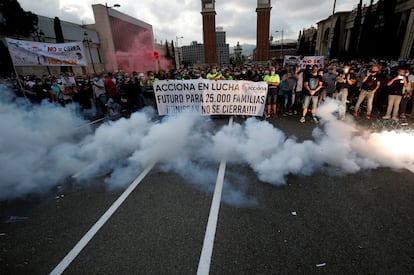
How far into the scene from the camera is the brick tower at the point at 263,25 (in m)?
50.1

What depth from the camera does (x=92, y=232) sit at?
2.68 metres

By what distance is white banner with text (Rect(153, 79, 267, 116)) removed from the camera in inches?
272

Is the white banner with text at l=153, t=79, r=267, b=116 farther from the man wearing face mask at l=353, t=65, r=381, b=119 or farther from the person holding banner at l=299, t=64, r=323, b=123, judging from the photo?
the man wearing face mask at l=353, t=65, r=381, b=119

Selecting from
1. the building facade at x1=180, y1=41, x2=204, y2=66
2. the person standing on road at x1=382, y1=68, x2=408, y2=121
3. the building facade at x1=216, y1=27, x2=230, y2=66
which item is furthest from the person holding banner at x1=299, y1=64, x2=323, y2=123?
the building facade at x1=180, y1=41, x2=204, y2=66

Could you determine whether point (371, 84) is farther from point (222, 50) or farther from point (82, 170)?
point (222, 50)

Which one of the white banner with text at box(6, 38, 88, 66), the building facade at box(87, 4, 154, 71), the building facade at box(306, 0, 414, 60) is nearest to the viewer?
the white banner with text at box(6, 38, 88, 66)

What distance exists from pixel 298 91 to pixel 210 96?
12.2 feet

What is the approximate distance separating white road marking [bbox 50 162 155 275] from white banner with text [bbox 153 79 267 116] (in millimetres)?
3838

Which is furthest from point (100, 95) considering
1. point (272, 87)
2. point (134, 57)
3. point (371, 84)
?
point (134, 57)

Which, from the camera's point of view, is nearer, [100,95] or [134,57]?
[100,95]

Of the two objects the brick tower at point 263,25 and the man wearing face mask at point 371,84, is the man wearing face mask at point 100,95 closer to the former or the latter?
the man wearing face mask at point 371,84

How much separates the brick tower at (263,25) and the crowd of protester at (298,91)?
152 feet

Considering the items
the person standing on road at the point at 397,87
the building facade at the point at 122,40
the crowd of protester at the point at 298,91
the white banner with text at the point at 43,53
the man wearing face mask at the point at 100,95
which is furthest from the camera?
the building facade at the point at 122,40

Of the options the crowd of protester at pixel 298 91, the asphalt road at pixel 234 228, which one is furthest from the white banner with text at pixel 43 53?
the asphalt road at pixel 234 228
